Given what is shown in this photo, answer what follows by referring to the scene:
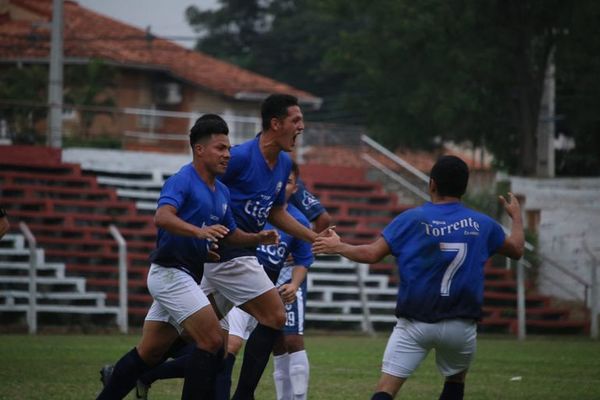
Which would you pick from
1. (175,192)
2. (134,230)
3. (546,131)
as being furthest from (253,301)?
(546,131)

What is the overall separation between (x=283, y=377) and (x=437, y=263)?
287 cm

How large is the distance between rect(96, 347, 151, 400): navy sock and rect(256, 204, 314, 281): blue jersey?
1.70m

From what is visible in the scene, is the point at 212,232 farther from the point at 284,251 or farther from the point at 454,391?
the point at 284,251

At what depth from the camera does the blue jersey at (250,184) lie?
30.1 feet

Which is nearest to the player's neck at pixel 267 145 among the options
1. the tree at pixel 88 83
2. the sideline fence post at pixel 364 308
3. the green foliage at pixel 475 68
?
the sideline fence post at pixel 364 308

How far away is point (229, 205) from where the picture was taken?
29.2 feet

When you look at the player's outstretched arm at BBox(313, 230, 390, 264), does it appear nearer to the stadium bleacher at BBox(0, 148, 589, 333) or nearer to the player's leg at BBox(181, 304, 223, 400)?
the player's leg at BBox(181, 304, 223, 400)

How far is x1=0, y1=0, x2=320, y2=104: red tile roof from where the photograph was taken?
131 ft

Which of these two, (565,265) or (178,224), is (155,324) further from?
(565,265)

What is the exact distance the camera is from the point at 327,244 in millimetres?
8266

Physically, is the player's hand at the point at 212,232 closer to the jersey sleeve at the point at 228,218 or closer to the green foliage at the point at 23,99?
the jersey sleeve at the point at 228,218

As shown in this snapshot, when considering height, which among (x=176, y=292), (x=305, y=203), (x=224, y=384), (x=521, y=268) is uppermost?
(x=305, y=203)

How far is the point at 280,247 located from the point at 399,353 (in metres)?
2.80

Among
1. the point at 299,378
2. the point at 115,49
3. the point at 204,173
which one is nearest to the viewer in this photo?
the point at 204,173
